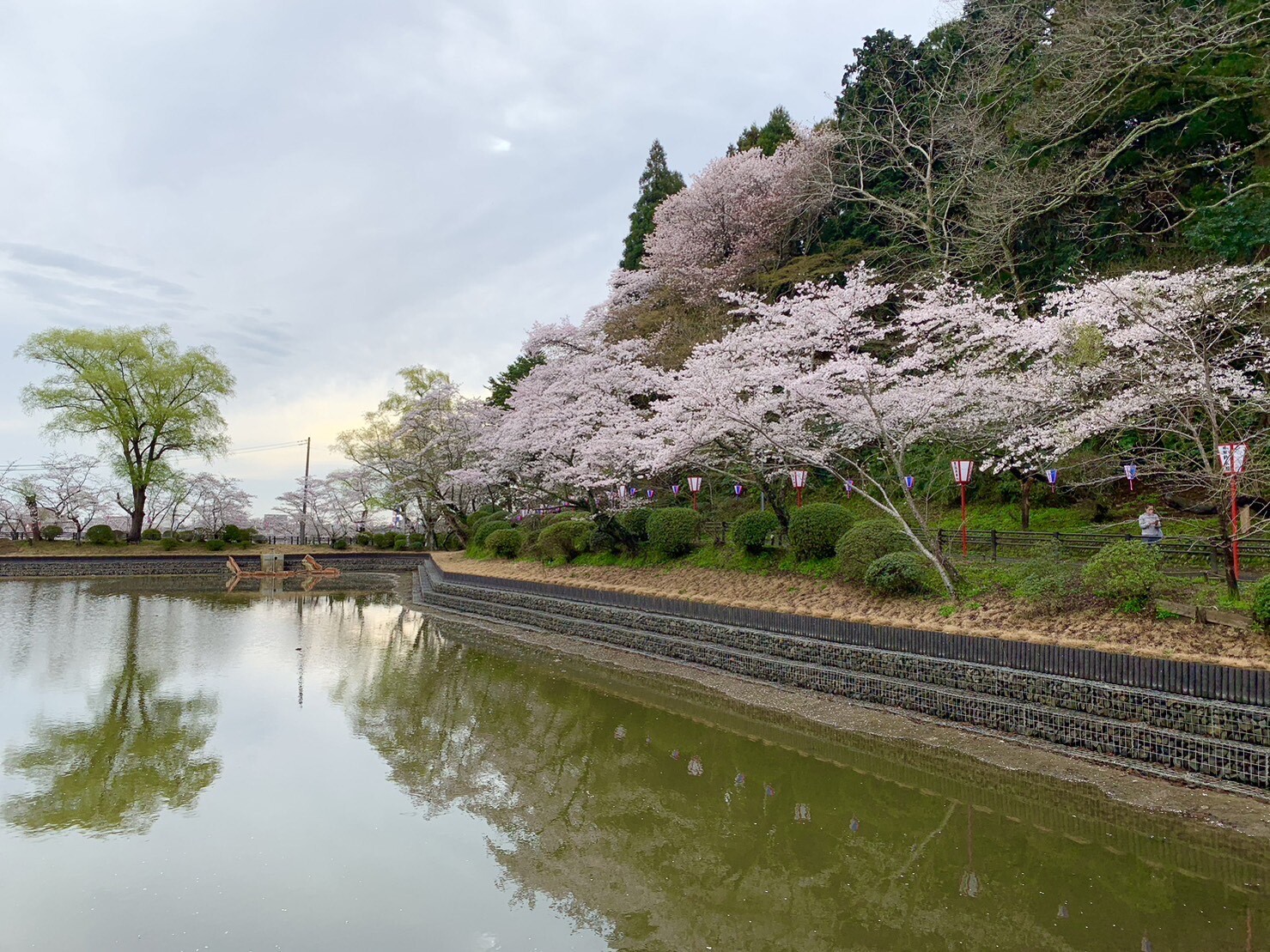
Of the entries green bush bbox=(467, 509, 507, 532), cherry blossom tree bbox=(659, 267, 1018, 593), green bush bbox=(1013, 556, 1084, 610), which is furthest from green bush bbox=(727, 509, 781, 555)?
green bush bbox=(467, 509, 507, 532)

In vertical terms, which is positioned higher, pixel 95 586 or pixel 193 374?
pixel 193 374

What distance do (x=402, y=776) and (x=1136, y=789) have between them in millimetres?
6695

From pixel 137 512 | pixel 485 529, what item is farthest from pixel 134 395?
pixel 485 529

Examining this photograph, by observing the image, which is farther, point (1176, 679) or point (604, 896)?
point (1176, 679)

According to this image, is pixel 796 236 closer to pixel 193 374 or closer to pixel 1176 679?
pixel 1176 679

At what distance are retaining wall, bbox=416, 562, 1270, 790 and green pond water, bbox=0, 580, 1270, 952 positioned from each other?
899mm

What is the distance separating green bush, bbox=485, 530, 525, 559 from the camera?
2439 cm

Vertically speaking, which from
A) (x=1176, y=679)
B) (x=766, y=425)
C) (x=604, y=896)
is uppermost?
(x=766, y=425)

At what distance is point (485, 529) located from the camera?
28422 mm

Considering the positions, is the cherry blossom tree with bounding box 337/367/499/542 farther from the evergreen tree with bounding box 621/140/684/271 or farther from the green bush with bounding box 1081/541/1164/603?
the green bush with bounding box 1081/541/1164/603

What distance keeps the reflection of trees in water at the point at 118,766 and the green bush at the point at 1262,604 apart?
9.94 meters

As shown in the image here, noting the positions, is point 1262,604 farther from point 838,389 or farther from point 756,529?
point 756,529

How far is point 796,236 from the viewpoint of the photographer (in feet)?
84.3

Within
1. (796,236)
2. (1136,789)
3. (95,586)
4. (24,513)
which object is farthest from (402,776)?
(24,513)
